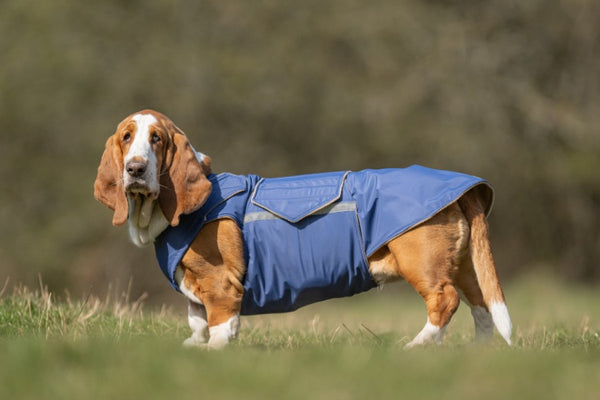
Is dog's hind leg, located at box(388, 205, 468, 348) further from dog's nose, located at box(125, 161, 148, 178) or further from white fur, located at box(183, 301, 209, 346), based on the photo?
dog's nose, located at box(125, 161, 148, 178)

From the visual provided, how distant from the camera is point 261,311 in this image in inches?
220

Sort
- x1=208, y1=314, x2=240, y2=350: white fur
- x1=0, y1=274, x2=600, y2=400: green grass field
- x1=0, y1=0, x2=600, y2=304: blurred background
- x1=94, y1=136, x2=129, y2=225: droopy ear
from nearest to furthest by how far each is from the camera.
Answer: x1=0, y1=274, x2=600, y2=400: green grass field < x1=208, y1=314, x2=240, y2=350: white fur < x1=94, y1=136, x2=129, y2=225: droopy ear < x1=0, y1=0, x2=600, y2=304: blurred background

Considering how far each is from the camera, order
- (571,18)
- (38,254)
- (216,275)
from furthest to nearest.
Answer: (571,18) < (38,254) < (216,275)

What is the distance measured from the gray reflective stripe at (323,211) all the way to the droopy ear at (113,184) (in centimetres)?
83

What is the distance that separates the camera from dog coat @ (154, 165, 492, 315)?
5.29 meters

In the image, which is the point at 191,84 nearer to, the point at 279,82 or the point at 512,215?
the point at 279,82

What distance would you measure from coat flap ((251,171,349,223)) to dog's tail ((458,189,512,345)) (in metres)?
0.90

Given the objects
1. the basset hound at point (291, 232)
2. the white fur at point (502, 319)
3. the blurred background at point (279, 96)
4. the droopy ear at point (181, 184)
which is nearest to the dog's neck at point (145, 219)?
the basset hound at point (291, 232)

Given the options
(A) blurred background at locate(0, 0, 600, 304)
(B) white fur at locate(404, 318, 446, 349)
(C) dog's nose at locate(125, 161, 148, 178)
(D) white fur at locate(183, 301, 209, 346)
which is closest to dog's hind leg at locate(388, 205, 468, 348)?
(B) white fur at locate(404, 318, 446, 349)

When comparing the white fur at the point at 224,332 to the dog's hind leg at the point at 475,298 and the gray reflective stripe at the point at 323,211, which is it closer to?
the gray reflective stripe at the point at 323,211

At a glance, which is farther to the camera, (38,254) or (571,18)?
(571,18)

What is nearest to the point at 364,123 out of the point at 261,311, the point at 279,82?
the point at 279,82

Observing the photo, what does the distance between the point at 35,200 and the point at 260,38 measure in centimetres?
661

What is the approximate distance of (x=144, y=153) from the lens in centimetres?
515
